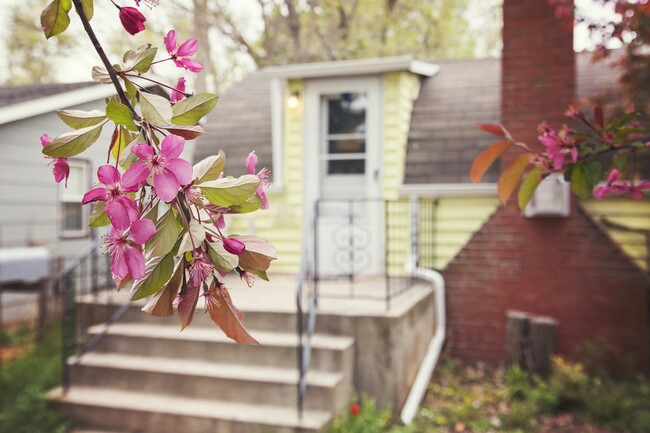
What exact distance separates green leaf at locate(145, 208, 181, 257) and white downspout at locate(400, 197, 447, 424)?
13.5ft

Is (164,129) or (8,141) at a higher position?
(8,141)

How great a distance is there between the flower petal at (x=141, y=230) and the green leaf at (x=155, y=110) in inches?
3.8

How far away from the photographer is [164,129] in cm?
53

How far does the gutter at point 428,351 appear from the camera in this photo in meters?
4.22

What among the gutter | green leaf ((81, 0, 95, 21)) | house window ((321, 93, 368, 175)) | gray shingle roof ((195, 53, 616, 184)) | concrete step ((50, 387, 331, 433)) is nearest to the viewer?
green leaf ((81, 0, 95, 21))

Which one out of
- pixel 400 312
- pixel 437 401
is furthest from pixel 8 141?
pixel 437 401

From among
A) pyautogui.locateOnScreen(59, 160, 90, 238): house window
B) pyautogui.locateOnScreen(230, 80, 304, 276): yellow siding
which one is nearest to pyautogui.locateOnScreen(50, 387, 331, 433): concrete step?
pyautogui.locateOnScreen(59, 160, 90, 238): house window

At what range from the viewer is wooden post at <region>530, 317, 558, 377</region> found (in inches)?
188

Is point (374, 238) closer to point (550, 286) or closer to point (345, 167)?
point (345, 167)

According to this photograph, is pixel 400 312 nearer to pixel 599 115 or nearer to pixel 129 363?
pixel 129 363

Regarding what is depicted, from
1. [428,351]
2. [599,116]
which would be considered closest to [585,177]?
[599,116]

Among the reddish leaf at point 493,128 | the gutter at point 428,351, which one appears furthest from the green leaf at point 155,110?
the gutter at point 428,351

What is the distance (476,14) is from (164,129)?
11.1 m

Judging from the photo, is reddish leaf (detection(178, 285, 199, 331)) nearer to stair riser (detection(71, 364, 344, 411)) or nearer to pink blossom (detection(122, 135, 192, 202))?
pink blossom (detection(122, 135, 192, 202))
